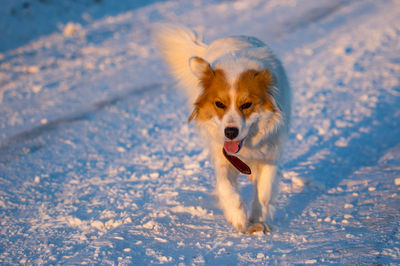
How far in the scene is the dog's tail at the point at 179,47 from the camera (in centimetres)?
502

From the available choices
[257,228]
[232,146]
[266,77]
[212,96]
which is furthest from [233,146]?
[257,228]

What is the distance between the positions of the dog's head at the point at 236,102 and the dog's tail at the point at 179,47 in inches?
40.6

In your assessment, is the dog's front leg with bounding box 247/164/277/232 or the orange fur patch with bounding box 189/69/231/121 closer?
the orange fur patch with bounding box 189/69/231/121

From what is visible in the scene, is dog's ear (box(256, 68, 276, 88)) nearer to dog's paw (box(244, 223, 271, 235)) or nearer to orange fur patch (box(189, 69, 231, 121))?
orange fur patch (box(189, 69, 231, 121))

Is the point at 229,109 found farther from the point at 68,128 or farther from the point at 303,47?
the point at 303,47

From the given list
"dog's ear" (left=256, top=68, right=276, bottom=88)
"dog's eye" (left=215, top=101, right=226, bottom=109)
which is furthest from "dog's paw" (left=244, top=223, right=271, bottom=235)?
"dog's ear" (left=256, top=68, right=276, bottom=88)

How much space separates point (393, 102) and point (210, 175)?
3.42 metres

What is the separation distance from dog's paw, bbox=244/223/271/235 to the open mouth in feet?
2.57

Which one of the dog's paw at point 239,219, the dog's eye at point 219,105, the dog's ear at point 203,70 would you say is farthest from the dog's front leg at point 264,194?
the dog's ear at point 203,70

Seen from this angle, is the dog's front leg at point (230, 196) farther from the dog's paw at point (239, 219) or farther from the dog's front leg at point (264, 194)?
the dog's front leg at point (264, 194)

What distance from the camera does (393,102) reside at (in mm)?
6656

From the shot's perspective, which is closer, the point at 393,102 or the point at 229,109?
the point at 229,109

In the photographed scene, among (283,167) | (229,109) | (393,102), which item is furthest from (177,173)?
(393,102)

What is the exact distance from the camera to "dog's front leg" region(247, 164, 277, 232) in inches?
163
